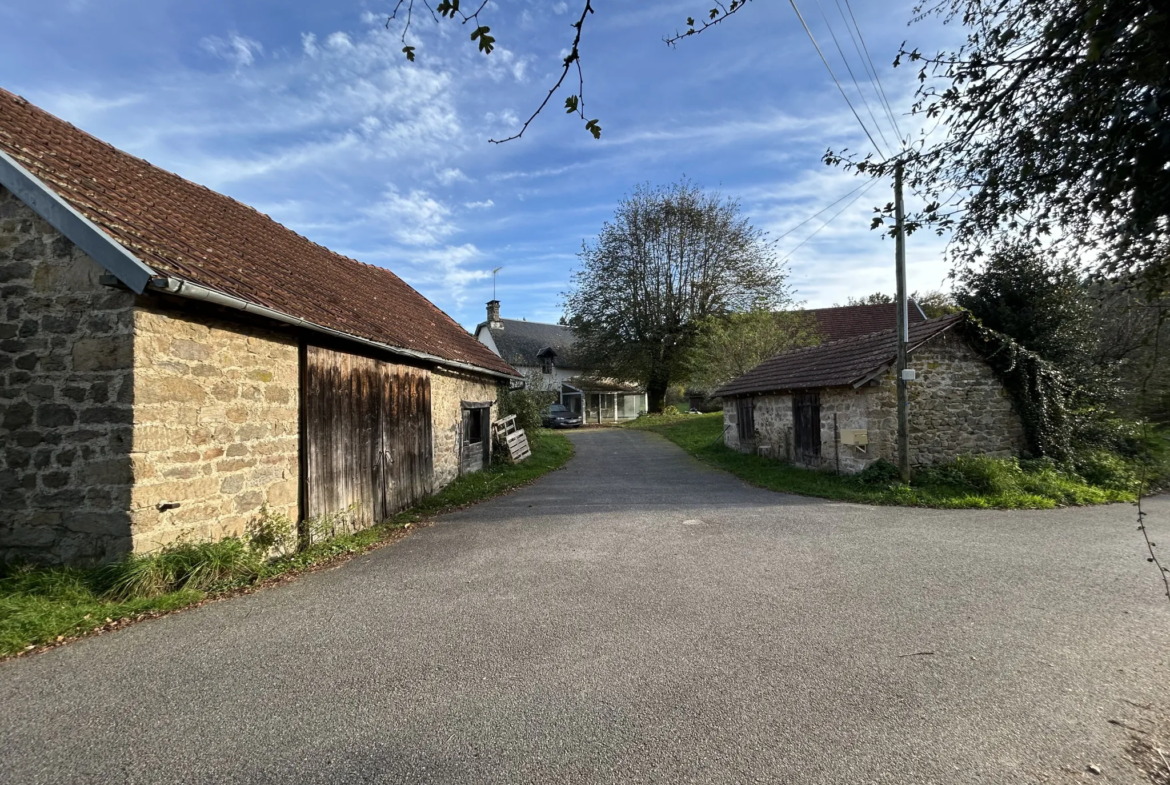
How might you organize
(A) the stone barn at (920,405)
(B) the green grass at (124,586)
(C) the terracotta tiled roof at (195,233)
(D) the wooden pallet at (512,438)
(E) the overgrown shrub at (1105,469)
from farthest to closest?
(D) the wooden pallet at (512,438)
(A) the stone barn at (920,405)
(E) the overgrown shrub at (1105,469)
(C) the terracotta tiled roof at (195,233)
(B) the green grass at (124,586)

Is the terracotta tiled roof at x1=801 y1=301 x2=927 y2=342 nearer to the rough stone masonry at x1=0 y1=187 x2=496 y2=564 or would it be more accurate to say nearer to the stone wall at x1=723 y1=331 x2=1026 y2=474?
the stone wall at x1=723 y1=331 x2=1026 y2=474

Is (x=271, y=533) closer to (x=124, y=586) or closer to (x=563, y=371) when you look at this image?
(x=124, y=586)

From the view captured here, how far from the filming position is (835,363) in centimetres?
1373

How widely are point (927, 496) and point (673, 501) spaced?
→ 174 inches

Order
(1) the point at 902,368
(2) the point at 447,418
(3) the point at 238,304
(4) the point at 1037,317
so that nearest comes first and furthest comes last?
(3) the point at 238,304 < (1) the point at 902,368 < (2) the point at 447,418 < (4) the point at 1037,317

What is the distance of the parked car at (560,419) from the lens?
33.6 metres

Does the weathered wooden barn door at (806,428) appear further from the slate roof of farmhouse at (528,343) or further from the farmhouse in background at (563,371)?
the slate roof of farmhouse at (528,343)

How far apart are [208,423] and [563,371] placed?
36478 millimetres

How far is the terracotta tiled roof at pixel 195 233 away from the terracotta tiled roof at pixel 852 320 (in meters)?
25.7

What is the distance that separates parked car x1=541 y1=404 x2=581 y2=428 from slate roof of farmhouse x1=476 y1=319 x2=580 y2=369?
4716 mm

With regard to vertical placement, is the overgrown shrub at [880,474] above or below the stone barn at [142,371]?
below

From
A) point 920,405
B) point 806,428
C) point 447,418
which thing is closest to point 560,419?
point 806,428

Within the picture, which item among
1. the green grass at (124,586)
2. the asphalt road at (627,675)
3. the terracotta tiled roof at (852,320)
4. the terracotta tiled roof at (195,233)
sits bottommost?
the asphalt road at (627,675)

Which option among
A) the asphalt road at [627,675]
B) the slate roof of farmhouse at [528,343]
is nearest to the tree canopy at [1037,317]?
the asphalt road at [627,675]
